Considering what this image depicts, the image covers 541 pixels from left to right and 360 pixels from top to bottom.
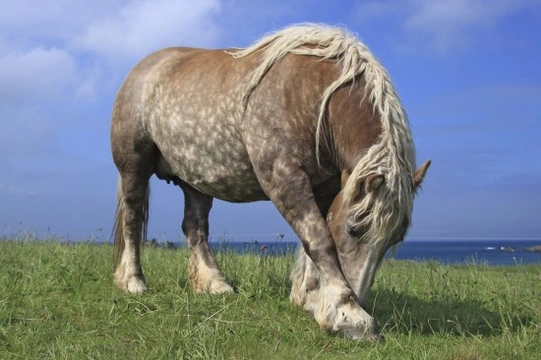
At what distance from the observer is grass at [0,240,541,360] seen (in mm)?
4273

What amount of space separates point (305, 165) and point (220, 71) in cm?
145

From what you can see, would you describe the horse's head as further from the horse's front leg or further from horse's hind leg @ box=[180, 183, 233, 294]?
horse's hind leg @ box=[180, 183, 233, 294]

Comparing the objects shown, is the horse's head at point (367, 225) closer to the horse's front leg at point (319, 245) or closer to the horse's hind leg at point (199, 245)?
the horse's front leg at point (319, 245)

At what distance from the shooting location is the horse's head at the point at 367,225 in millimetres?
4535

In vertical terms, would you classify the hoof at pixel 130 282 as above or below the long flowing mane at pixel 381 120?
below

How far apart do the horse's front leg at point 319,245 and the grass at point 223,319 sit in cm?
13

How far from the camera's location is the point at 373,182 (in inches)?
177

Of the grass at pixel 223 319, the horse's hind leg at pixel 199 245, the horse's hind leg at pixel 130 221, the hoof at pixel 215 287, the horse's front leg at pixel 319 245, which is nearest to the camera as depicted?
the grass at pixel 223 319

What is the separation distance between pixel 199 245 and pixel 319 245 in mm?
2568

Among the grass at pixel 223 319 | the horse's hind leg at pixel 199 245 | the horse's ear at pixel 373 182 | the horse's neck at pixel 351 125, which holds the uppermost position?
the horse's neck at pixel 351 125

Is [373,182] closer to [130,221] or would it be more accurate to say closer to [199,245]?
[199,245]

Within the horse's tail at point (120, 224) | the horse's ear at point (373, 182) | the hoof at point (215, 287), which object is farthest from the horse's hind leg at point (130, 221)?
A: the horse's ear at point (373, 182)

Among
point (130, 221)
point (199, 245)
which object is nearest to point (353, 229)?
point (199, 245)

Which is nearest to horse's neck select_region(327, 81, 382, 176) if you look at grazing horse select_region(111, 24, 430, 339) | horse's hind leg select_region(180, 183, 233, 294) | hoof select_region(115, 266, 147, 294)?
grazing horse select_region(111, 24, 430, 339)
